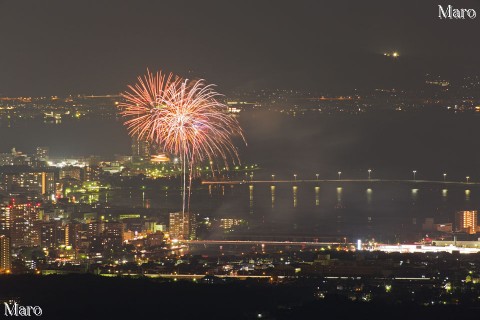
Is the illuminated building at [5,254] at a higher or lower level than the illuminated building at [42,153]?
lower

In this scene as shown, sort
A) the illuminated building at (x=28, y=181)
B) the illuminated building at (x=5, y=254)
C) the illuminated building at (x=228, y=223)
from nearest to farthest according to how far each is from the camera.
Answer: the illuminated building at (x=5, y=254)
the illuminated building at (x=228, y=223)
the illuminated building at (x=28, y=181)

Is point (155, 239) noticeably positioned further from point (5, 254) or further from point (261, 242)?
point (5, 254)

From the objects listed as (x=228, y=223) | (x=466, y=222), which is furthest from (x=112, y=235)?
(x=466, y=222)

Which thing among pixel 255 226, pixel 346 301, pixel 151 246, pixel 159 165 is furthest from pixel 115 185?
pixel 346 301

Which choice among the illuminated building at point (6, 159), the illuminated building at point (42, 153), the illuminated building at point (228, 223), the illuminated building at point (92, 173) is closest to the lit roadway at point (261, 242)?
the illuminated building at point (228, 223)

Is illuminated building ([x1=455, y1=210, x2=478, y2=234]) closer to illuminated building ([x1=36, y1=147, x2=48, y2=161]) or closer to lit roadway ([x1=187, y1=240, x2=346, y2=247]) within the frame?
lit roadway ([x1=187, y1=240, x2=346, y2=247])

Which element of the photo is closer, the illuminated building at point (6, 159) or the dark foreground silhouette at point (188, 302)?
the dark foreground silhouette at point (188, 302)

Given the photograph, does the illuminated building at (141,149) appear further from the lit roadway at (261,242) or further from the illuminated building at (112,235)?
the lit roadway at (261,242)
